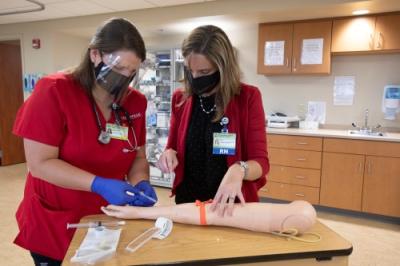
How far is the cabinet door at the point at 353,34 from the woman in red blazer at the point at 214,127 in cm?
242

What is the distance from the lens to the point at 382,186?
2867 millimetres

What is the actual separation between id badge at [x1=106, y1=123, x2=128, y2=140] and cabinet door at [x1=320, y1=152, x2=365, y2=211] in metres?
2.49

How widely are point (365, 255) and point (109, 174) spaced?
85.9 inches

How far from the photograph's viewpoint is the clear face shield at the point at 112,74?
1040 millimetres

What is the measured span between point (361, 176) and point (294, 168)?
2.07ft

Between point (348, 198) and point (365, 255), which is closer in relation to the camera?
point (365, 255)

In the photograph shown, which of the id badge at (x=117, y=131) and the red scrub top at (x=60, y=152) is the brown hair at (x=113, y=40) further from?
the id badge at (x=117, y=131)

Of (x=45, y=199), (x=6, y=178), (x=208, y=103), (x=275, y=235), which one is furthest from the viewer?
(x=6, y=178)

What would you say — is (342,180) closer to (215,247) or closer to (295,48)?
(295,48)

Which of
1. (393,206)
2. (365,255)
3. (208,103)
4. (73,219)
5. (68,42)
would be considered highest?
(68,42)

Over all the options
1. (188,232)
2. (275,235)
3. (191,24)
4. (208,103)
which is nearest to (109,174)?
(188,232)

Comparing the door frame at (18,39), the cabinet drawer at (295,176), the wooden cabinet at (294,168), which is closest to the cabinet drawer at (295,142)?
the wooden cabinet at (294,168)

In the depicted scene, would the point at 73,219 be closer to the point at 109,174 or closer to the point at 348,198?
the point at 109,174

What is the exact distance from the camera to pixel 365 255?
2.35m
